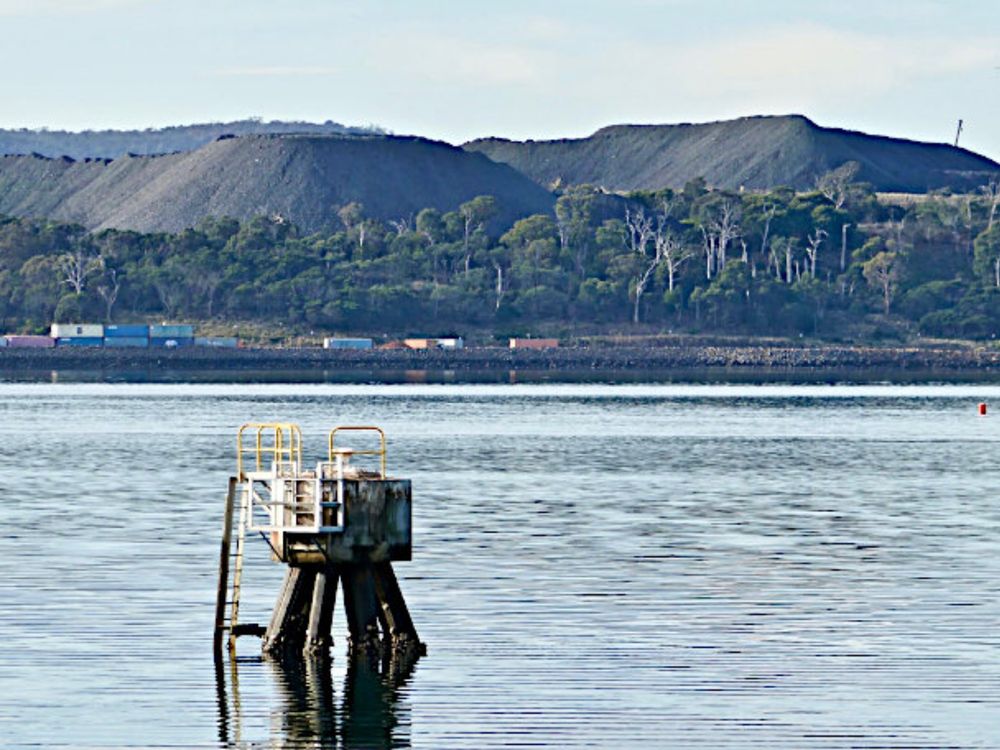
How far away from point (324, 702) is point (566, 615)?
12.8m

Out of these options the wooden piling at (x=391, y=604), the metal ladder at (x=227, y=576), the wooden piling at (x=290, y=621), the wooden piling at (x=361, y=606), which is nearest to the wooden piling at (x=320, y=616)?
the wooden piling at (x=290, y=621)

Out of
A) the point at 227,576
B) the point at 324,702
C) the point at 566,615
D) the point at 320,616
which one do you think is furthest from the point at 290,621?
the point at 566,615

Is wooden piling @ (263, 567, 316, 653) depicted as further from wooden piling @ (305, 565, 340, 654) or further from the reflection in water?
the reflection in water

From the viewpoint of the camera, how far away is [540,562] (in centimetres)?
6638

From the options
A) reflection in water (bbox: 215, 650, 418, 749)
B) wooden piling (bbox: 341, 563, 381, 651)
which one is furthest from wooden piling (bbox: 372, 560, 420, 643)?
reflection in water (bbox: 215, 650, 418, 749)

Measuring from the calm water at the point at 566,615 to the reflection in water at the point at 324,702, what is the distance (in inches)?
3.2

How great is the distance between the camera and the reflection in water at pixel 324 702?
1563 inches

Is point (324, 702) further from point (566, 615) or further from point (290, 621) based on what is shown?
point (566, 615)

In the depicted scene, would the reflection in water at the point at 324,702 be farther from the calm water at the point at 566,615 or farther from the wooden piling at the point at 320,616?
the wooden piling at the point at 320,616

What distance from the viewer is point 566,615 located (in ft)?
178

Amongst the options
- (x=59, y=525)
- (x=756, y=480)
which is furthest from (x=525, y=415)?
(x=59, y=525)

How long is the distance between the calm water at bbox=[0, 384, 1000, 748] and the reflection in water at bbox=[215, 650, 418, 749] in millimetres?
82

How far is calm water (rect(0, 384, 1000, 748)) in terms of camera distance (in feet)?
134

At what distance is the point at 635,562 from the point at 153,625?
18717mm
